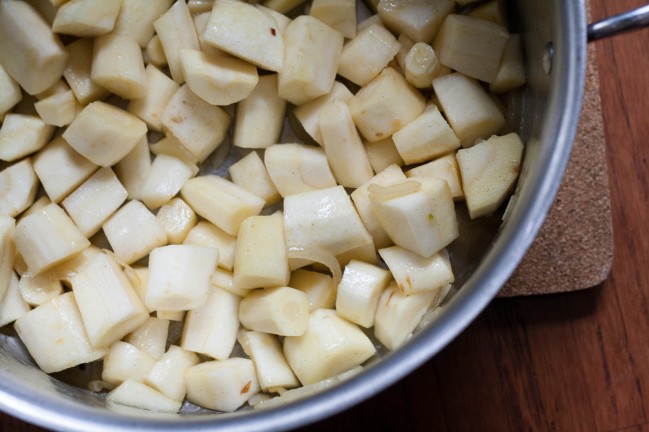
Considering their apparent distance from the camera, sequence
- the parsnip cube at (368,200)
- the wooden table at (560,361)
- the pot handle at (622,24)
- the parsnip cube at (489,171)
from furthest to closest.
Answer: the wooden table at (560,361) → the parsnip cube at (368,200) → the parsnip cube at (489,171) → the pot handle at (622,24)

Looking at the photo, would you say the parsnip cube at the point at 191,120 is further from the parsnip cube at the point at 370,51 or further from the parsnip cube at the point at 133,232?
the parsnip cube at the point at 370,51

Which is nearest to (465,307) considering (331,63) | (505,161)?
(505,161)

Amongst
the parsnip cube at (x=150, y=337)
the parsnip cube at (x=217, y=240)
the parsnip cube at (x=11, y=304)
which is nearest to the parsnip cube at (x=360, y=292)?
the parsnip cube at (x=217, y=240)

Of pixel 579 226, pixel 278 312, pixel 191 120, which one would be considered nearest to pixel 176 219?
pixel 191 120

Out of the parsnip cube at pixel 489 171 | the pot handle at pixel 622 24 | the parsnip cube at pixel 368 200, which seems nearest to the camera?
the pot handle at pixel 622 24

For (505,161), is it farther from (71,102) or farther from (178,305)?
(71,102)

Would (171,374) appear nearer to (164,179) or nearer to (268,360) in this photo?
(268,360)
